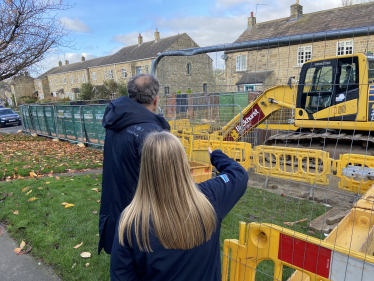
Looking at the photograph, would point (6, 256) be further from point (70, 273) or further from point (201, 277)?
point (201, 277)

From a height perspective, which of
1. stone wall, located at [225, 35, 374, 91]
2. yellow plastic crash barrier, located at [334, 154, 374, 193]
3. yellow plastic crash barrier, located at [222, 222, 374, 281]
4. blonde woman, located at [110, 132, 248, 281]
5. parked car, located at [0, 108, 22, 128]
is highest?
stone wall, located at [225, 35, 374, 91]

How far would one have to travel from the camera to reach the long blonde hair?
1251 millimetres

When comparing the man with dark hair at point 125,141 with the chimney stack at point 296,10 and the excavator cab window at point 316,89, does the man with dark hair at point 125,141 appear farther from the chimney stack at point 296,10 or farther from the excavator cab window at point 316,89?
the chimney stack at point 296,10

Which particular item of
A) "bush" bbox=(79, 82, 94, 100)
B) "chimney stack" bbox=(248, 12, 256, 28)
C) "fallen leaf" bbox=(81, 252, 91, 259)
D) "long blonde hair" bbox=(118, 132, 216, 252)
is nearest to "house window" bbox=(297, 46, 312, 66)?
"long blonde hair" bbox=(118, 132, 216, 252)

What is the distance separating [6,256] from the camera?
3.57 meters

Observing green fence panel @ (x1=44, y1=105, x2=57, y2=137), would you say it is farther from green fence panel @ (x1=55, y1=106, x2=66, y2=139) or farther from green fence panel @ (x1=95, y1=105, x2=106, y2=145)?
green fence panel @ (x1=95, y1=105, x2=106, y2=145)

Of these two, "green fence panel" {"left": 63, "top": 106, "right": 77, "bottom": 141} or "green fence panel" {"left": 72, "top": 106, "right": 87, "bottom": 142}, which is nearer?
"green fence panel" {"left": 72, "top": 106, "right": 87, "bottom": 142}

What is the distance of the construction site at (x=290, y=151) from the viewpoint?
6.52ft

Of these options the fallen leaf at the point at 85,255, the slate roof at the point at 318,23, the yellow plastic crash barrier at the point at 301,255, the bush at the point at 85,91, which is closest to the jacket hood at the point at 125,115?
the yellow plastic crash barrier at the point at 301,255

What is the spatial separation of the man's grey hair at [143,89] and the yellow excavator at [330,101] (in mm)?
4284

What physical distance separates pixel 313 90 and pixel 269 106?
1.35 m

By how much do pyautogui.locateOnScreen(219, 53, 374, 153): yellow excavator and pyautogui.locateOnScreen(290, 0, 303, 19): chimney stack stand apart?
72.0 feet

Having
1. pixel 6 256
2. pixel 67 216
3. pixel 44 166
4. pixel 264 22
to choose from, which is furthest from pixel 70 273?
pixel 264 22

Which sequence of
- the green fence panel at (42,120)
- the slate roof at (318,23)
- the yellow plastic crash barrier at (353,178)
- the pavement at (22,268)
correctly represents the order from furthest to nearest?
the slate roof at (318,23), the green fence panel at (42,120), the yellow plastic crash barrier at (353,178), the pavement at (22,268)
